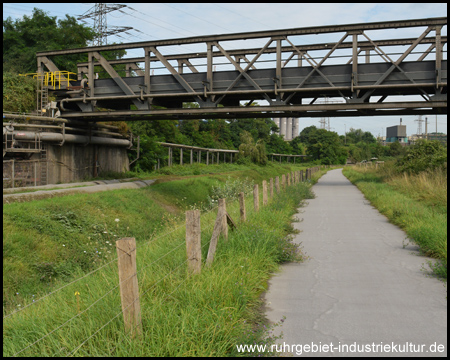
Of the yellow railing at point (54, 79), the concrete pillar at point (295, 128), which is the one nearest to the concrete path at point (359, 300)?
the yellow railing at point (54, 79)

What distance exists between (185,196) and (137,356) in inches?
821

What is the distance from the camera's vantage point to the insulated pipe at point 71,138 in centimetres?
2148

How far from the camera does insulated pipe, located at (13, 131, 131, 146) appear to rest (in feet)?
70.5

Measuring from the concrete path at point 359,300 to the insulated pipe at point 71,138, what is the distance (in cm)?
1678

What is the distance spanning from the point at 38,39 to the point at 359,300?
48566mm

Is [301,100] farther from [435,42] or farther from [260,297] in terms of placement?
[260,297]

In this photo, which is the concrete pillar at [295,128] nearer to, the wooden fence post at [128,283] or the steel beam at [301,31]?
the steel beam at [301,31]

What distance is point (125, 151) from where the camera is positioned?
33.3 m

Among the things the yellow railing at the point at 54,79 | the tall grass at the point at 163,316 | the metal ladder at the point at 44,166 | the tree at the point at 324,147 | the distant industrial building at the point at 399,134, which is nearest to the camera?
the tall grass at the point at 163,316

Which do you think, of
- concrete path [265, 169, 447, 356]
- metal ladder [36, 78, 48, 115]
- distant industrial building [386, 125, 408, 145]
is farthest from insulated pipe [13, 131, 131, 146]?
distant industrial building [386, 125, 408, 145]

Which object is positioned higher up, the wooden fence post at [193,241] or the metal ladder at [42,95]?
the metal ladder at [42,95]

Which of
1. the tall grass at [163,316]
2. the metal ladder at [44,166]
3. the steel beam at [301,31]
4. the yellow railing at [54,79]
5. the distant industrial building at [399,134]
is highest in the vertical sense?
the distant industrial building at [399,134]

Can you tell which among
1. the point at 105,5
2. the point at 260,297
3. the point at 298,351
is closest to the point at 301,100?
the point at 260,297

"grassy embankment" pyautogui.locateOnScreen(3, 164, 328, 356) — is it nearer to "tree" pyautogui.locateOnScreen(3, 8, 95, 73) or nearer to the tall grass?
the tall grass
